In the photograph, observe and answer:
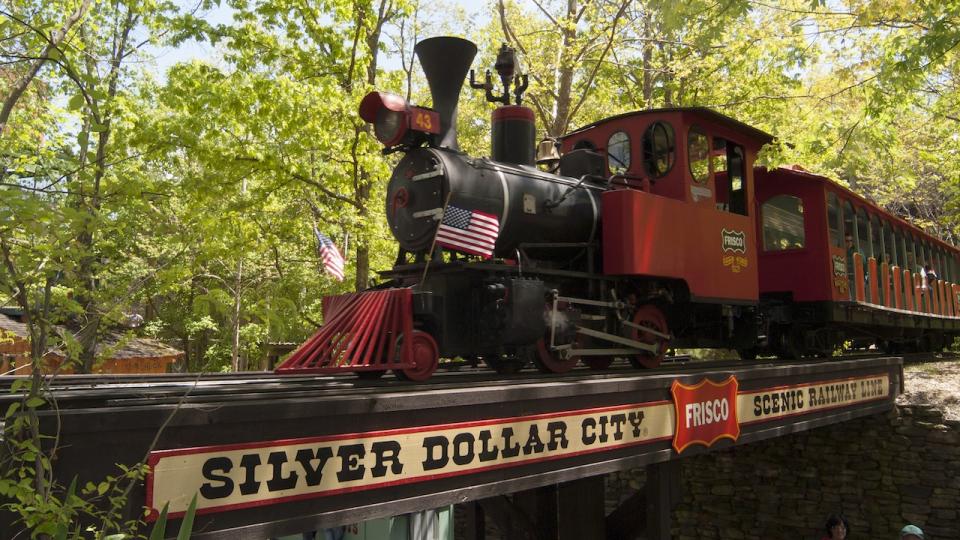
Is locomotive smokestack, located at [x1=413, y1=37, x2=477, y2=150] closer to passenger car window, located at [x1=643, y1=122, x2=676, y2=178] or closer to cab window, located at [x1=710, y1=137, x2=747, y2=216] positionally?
passenger car window, located at [x1=643, y1=122, x2=676, y2=178]

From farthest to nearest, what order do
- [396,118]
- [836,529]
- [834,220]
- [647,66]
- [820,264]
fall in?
1. [647,66]
2. [834,220]
3. [820,264]
4. [836,529]
5. [396,118]

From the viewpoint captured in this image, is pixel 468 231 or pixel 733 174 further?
pixel 733 174

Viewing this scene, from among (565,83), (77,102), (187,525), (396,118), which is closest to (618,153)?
(396,118)

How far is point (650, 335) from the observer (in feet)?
25.4

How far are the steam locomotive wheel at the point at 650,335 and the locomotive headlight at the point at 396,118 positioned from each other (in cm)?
302

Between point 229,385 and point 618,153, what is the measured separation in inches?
207

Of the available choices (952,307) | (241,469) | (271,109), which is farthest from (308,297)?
(241,469)

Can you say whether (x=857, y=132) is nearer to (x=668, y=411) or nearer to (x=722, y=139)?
(x=722, y=139)

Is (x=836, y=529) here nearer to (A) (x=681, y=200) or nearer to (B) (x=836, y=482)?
(B) (x=836, y=482)

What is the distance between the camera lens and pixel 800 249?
10.4m

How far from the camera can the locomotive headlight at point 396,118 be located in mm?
6305

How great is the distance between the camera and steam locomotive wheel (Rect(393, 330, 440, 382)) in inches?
213

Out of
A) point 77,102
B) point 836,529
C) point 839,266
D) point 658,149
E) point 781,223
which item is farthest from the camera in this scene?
point 781,223

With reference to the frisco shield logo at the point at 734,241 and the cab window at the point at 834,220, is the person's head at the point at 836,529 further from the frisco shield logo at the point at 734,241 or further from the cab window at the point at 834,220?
the cab window at the point at 834,220
